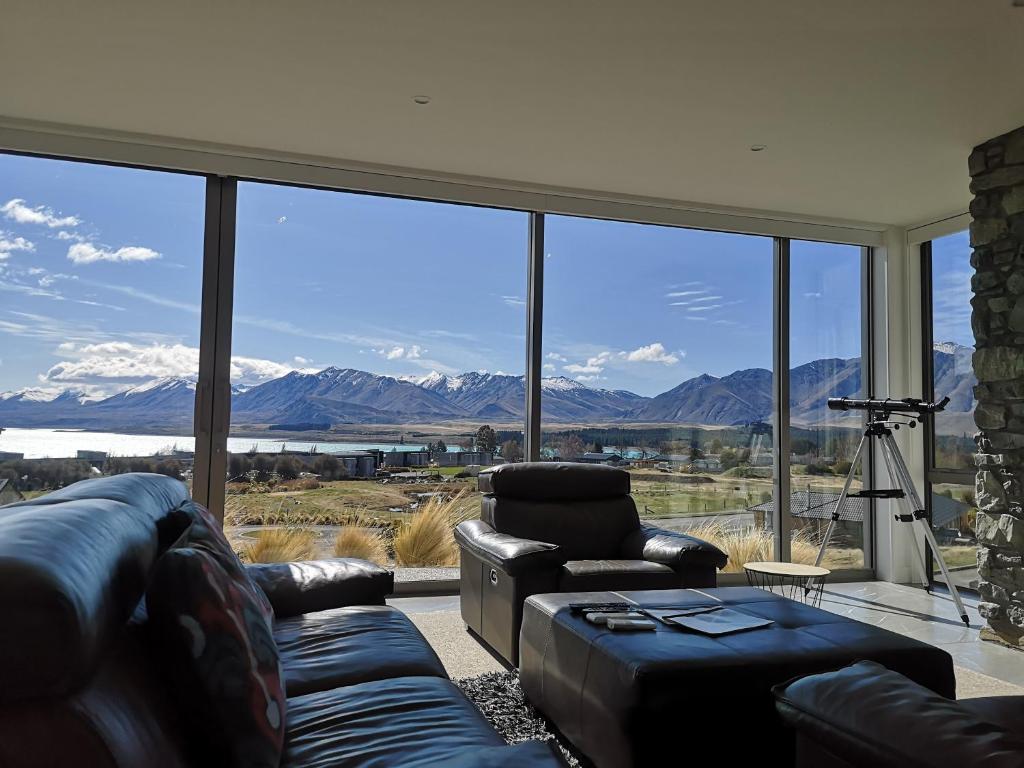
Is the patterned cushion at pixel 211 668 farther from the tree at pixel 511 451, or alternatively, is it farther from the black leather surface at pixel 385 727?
the tree at pixel 511 451

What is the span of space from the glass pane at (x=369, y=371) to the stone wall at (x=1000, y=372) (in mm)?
2826

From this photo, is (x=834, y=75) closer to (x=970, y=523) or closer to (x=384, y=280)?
(x=384, y=280)

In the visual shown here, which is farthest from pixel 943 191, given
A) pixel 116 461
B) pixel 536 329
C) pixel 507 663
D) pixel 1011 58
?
pixel 116 461

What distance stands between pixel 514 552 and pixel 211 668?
2332 millimetres

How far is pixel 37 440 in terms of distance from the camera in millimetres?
4484

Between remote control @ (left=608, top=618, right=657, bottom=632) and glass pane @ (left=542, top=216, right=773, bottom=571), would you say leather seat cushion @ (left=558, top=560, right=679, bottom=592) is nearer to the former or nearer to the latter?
remote control @ (left=608, top=618, right=657, bottom=632)

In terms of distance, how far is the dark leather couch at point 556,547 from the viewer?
3.56 m

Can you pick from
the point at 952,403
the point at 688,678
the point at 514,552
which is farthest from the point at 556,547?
the point at 952,403

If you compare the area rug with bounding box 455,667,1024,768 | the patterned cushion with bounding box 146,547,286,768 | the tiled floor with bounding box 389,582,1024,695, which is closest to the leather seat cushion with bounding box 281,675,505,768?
the patterned cushion with bounding box 146,547,286,768

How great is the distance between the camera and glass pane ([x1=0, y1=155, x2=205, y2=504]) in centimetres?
447

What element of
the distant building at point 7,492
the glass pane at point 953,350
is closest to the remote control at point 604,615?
the distant building at point 7,492

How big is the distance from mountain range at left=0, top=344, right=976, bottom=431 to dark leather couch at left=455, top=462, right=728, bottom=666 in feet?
3.39

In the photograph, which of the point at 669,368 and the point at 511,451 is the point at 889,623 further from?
the point at 511,451

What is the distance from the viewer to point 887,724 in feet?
3.80
